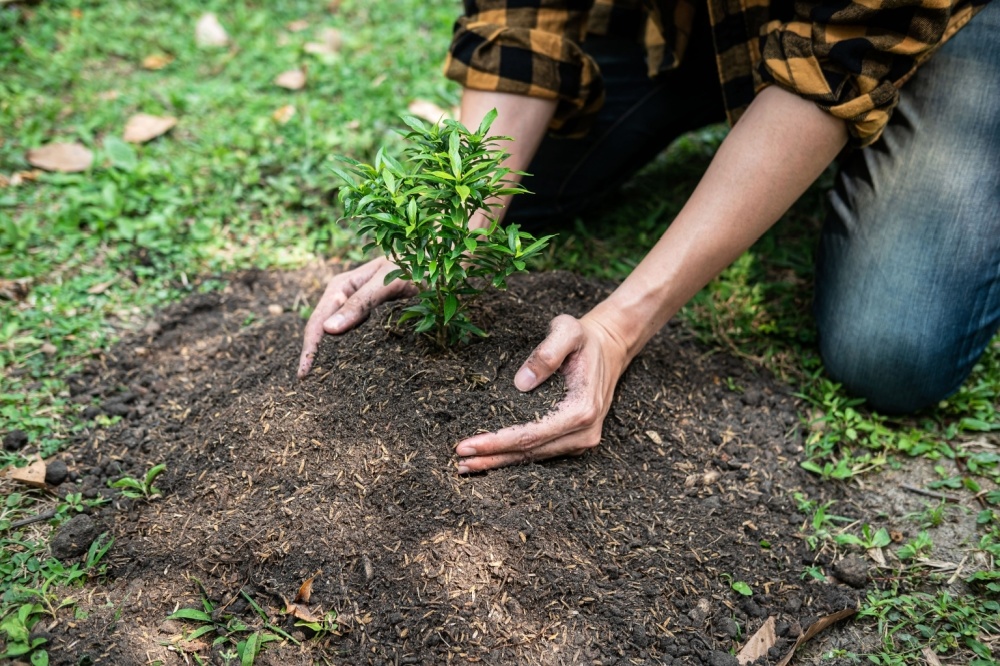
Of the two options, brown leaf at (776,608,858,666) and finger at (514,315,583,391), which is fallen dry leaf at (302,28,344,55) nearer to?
finger at (514,315,583,391)

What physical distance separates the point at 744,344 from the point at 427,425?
4.33 feet

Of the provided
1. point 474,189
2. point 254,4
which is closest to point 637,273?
point 474,189

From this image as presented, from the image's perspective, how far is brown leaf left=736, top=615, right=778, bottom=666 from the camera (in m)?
1.97

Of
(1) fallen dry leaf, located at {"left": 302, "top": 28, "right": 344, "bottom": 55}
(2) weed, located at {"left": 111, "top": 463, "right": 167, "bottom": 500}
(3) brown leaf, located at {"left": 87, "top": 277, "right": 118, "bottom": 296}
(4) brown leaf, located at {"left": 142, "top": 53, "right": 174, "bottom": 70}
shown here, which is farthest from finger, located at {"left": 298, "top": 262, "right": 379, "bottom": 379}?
(4) brown leaf, located at {"left": 142, "top": 53, "right": 174, "bottom": 70}

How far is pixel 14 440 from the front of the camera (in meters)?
2.39

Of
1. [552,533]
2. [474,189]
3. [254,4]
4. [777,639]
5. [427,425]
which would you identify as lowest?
[777,639]

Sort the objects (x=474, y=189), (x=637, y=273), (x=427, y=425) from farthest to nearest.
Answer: (x=637, y=273) → (x=427, y=425) → (x=474, y=189)

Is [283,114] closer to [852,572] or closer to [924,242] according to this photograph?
[924,242]

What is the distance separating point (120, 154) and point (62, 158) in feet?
0.81

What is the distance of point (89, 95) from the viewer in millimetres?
3906

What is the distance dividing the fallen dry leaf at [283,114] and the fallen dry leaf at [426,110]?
552 mm

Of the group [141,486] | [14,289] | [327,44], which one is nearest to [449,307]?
[141,486]

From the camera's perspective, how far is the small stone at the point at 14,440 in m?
2.39

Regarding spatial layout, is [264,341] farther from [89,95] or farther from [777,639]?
[89,95]
